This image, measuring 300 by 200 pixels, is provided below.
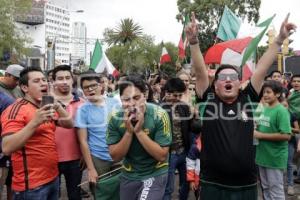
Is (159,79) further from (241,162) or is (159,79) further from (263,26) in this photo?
(241,162)

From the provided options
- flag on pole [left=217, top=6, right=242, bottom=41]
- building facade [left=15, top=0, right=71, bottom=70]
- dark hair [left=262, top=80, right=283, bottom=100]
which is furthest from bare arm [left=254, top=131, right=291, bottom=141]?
building facade [left=15, top=0, right=71, bottom=70]

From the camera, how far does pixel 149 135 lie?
3.56 meters

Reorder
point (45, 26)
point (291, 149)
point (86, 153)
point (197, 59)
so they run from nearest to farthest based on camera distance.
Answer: point (197, 59)
point (86, 153)
point (291, 149)
point (45, 26)

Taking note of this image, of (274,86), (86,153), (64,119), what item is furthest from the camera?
(274,86)

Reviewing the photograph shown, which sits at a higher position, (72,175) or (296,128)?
(296,128)

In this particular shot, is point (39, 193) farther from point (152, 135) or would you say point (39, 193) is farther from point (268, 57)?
point (268, 57)

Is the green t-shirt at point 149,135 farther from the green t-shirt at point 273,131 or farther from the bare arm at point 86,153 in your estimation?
the green t-shirt at point 273,131

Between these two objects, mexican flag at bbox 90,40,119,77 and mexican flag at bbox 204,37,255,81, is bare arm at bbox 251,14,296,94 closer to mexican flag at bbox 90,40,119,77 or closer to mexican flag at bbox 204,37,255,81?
mexican flag at bbox 204,37,255,81

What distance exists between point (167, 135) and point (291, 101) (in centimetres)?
391

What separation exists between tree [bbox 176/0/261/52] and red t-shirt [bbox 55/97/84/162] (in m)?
32.4

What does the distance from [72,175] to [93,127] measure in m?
0.59

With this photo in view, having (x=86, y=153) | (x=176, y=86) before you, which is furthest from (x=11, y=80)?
(x=176, y=86)

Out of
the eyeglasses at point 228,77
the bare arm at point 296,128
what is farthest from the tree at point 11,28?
the eyeglasses at point 228,77

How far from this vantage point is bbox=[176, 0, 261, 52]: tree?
120 ft
